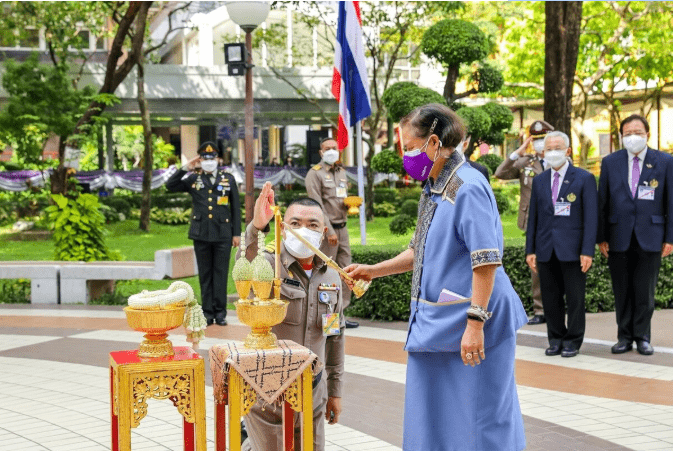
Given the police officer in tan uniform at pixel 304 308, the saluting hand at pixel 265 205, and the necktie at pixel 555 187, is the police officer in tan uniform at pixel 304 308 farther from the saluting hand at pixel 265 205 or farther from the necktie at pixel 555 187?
the necktie at pixel 555 187

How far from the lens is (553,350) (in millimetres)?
8359

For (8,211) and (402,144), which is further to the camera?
(8,211)

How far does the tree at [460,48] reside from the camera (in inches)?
543

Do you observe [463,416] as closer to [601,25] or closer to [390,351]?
[390,351]

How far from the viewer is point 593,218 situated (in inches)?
321

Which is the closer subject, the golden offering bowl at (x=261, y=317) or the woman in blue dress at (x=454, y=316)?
the woman in blue dress at (x=454, y=316)

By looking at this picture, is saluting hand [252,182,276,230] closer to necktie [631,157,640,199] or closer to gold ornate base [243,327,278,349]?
gold ornate base [243,327,278,349]

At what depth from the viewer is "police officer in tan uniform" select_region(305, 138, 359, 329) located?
31.3 feet

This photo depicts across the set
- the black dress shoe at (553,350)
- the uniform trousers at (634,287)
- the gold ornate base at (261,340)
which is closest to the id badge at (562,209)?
the uniform trousers at (634,287)

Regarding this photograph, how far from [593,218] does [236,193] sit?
157 inches

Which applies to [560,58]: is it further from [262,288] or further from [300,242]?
[262,288]

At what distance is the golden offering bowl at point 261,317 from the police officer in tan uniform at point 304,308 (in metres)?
0.40

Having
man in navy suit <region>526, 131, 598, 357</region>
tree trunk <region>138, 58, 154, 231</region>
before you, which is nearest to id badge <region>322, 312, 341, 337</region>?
man in navy suit <region>526, 131, 598, 357</region>

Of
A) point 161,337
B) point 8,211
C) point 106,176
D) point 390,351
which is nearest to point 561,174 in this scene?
point 390,351
